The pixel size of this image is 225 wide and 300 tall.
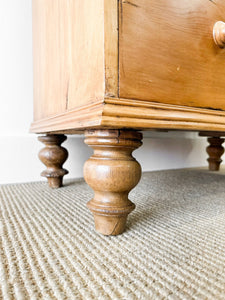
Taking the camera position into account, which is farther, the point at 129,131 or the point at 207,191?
the point at 207,191

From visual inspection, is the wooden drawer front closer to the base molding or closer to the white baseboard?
the base molding

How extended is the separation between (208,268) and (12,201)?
50cm

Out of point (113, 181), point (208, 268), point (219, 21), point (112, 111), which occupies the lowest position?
point (208, 268)

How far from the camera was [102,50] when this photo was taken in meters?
0.35

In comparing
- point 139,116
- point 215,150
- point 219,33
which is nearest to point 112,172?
point 139,116

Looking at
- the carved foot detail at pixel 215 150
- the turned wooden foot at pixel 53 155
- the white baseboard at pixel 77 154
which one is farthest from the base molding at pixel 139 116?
the carved foot detail at pixel 215 150

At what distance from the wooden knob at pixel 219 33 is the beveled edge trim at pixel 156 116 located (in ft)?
0.41

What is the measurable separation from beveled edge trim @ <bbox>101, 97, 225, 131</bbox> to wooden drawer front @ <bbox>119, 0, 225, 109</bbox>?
0.04 feet

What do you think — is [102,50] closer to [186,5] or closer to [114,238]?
[186,5]

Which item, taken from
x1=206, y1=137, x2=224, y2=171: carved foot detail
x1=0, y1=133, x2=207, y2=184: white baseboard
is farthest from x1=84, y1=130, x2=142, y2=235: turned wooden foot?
x1=206, y1=137, x2=224, y2=171: carved foot detail

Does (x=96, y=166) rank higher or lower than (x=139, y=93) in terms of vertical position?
lower

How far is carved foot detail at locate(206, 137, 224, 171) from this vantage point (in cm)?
121

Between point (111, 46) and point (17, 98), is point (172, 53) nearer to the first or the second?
point (111, 46)

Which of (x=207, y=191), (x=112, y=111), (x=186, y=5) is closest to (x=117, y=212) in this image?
(x=112, y=111)
